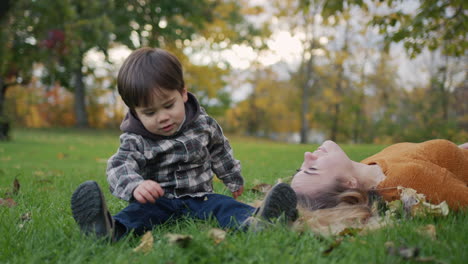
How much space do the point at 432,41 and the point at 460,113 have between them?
17075 millimetres

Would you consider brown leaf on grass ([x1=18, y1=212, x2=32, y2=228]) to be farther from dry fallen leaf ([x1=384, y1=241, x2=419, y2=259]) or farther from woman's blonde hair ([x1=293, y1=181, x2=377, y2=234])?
dry fallen leaf ([x1=384, y1=241, x2=419, y2=259])

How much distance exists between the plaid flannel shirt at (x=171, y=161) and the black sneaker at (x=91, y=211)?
0.88ft

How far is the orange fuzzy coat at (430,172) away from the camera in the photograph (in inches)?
98.1

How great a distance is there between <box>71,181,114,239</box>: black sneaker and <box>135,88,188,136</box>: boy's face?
586mm

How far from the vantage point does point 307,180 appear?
8.76 ft

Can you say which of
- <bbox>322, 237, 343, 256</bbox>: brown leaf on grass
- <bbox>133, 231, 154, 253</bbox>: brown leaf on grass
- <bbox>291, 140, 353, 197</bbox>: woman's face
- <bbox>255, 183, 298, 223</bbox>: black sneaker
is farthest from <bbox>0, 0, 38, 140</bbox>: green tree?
<bbox>322, 237, 343, 256</bbox>: brown leaf on grass

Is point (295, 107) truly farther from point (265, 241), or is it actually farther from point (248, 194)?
point (265, 241)

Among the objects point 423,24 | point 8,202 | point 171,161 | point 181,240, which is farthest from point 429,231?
point 423,24

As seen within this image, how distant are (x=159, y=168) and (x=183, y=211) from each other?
33cm

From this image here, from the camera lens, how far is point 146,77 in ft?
7.67

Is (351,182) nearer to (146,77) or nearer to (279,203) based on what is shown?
(279,203)

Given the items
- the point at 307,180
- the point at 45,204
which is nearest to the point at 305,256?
the point at 307,180

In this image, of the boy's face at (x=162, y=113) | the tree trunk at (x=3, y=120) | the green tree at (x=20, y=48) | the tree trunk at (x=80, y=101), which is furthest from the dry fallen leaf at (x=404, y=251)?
the tree trunk at (x=80, y=101)

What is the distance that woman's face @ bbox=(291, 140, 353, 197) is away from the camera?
2648 millimetres
